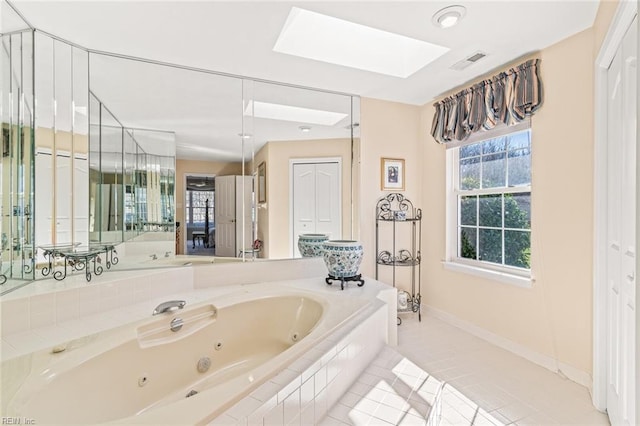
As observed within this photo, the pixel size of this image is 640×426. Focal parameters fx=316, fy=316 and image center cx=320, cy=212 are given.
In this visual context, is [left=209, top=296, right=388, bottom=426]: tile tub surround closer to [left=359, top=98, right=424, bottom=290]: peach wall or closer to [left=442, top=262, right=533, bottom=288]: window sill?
[left=442, top=262, right=533, bottom=288]: window sill

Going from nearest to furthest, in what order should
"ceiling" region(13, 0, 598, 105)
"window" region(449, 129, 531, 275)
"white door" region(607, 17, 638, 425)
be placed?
"white door" region(607, 17, 638, 425), "ceiling" region(13, 0, 598, 105), "window" region(449, 129, 531, 275)

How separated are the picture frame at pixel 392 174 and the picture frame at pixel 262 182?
1204 millimetres

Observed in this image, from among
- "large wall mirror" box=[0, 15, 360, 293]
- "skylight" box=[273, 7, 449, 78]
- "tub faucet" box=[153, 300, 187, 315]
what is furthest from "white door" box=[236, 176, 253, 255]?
"skylight" box=[273, 7, 449, 78]

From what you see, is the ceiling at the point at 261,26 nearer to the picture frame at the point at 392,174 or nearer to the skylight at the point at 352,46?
the skylight at the point at 352,46

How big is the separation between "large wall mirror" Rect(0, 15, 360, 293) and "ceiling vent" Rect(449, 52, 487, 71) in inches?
38.2

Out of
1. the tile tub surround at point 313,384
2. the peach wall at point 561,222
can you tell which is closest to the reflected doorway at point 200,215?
the tile tub surround at point 313,384

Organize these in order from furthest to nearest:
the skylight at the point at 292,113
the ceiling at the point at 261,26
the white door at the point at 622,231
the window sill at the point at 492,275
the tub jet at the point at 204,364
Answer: the skylight at the point at 292,113, the window sill at the point at 492,275, the tub jet at the point at 204,364, the ceiling at the point at 261,26, the white door at the point at 622,231

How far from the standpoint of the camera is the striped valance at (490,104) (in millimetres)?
2244

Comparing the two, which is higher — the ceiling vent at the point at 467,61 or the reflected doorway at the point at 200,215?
the ceiling vent at the point at 467,61

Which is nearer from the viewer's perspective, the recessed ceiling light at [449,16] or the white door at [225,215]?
the recessed ceiling light at [449,16]

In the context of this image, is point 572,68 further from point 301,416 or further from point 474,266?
point 301,416

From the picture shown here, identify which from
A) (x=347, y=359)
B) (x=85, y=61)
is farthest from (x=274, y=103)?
(x=347, y=359)

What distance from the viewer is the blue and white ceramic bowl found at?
2451 mm

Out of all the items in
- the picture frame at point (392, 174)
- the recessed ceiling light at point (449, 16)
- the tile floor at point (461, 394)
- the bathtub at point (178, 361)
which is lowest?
the tile floor at point (461, 394)
